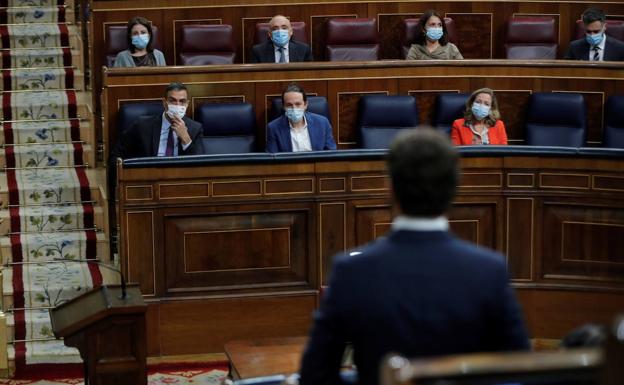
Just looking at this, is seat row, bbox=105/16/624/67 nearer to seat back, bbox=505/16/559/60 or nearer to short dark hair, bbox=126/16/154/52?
seat back, bbox=505/16/559/60

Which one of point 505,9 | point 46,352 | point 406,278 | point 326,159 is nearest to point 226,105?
point 326,159

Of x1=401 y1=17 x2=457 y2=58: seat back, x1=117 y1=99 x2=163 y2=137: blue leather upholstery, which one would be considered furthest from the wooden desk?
x1=401 y1=17 x2=457 y2=58: seat back

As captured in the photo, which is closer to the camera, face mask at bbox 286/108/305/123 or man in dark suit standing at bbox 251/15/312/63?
face mask at bbox 286/108/305/123

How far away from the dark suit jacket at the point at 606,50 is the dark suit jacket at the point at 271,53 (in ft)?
4.19

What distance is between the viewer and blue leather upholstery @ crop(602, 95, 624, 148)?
529 cm

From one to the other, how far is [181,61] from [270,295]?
2.09 meters

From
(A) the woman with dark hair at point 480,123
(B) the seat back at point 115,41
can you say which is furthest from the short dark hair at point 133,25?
(A) the woman with dark hair at point 480,123

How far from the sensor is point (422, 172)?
1.77m

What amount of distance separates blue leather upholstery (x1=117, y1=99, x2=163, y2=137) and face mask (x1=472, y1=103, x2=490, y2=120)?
4.26 ft

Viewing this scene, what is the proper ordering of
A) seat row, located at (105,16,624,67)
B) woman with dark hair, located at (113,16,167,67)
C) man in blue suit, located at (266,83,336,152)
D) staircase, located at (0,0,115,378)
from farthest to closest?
seat row, located at (105,16,624,67) < woman with dark hair, located at (113,16,167,67) < man in blue suit, located at (266,83,336,152) < staircase, located at (0,0,115,378)

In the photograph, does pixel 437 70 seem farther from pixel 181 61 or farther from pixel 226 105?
pixel 181 61

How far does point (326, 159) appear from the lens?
445cm

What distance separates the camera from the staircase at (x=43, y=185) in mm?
4562

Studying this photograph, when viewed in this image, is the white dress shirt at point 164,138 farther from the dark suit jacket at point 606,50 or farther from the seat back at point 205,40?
the dark suit jacket at point 606,50
